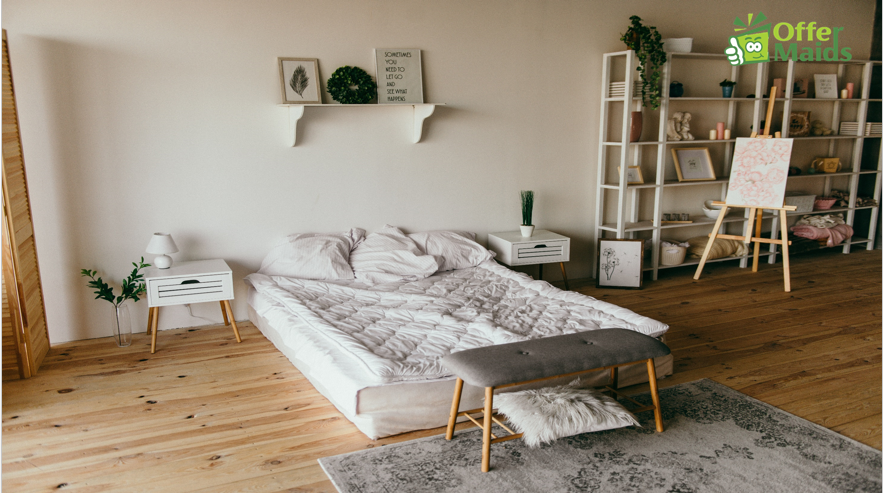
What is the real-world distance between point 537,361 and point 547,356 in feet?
0.20

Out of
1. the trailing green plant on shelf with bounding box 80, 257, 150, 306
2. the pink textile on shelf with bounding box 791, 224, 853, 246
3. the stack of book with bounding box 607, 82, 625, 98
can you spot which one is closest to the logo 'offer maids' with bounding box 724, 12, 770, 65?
the stack of book with bounding box 607, 82, 625, 98

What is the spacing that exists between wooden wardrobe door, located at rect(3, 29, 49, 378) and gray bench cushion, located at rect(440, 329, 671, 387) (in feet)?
7.09

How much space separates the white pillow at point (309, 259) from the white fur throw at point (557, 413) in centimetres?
173

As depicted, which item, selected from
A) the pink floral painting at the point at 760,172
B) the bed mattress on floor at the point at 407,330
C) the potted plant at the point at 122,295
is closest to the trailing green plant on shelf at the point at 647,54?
the pink floral painting at the point at 760,172

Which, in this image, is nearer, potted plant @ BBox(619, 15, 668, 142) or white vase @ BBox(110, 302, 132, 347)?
white vase @ BBox(110, 302, 132, 347)

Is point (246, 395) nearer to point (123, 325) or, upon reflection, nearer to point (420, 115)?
point (123, 325)

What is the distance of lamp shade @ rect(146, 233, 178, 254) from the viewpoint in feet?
11.8

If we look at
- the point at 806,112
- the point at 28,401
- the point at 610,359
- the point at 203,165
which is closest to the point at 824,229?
the point at 806,112

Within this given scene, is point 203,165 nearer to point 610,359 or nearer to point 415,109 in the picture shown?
point 415,109

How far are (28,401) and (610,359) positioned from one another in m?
2.53

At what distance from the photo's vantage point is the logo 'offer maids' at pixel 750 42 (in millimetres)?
5191

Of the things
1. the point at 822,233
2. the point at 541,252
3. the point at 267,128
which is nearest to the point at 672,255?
the point at 541,252

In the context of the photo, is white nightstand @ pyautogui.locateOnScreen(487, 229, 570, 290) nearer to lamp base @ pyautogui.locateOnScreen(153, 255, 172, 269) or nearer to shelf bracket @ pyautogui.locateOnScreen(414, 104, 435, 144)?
shelf bracket @ pyautogui.locateOnScreen(414, 104, 435, 144)

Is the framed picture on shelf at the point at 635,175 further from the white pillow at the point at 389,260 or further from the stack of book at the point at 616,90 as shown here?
the white pillow at the point at 389,260
